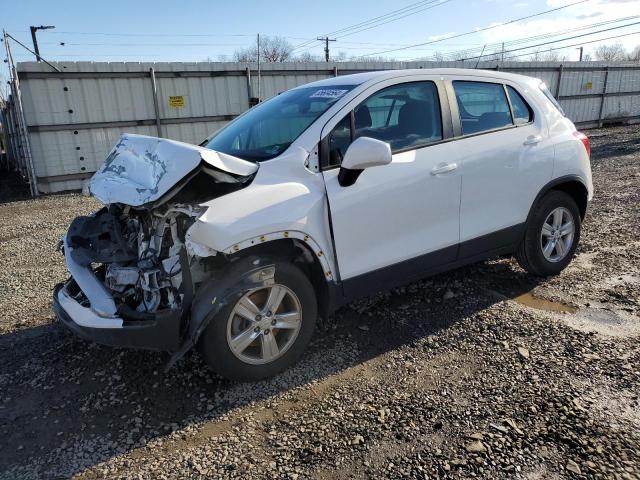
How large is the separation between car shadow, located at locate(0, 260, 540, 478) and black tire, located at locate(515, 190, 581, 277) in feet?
0.86

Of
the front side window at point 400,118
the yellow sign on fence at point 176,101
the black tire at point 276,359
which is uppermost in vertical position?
the yellow sign on fence at point 176,101

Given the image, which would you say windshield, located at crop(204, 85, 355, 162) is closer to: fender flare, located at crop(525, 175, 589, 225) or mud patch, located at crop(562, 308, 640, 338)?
Result: fender flare, located at crop(525, 175, 589, 225)

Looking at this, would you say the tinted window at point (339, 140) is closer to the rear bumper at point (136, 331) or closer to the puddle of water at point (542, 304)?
the rear bumper at point (136, 331)

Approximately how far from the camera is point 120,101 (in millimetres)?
11609

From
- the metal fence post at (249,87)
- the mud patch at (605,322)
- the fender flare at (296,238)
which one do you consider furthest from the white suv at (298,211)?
the metal fence post at (249,87)

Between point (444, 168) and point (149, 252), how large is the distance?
2162 mm

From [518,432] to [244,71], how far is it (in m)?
12.0

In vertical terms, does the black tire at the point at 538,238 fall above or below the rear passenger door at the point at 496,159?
below

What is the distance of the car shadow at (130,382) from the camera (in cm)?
269

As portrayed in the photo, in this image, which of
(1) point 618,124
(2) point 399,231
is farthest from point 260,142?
(1) point 618,124

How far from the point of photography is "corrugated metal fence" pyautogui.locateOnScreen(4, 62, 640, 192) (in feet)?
35.6

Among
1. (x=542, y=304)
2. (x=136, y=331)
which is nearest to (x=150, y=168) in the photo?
(x=136, y=331)

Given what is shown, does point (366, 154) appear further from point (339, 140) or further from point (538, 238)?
point (538, 238)

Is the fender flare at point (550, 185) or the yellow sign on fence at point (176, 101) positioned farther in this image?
the yellow sign on fence at point (176, 101)
